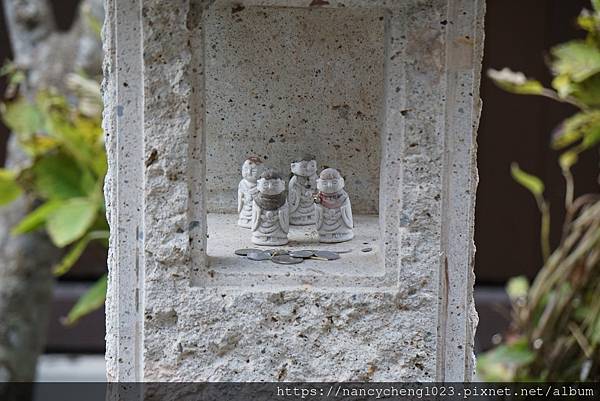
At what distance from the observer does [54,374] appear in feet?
14.8

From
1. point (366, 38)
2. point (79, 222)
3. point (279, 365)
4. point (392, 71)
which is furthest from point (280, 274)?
point (79, 222)

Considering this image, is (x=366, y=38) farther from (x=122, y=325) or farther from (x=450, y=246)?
(x=122, y=325)

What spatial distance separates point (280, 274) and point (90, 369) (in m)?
2.78

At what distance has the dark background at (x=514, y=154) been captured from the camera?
420 cm

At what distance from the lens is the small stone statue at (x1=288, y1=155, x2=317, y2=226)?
2326 mm

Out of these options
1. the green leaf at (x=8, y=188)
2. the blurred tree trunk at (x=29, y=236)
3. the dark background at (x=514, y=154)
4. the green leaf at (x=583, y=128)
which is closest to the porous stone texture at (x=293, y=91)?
the green leaf at (x=583, y=128)

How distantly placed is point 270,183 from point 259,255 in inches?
6.7

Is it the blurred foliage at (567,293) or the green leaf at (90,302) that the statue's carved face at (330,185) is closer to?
the blurred foliage at (567,293)

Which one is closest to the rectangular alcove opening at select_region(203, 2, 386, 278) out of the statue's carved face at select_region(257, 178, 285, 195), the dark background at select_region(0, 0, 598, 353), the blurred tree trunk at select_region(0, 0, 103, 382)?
the statue's carved face at select_region(257, 178, 285, 195)

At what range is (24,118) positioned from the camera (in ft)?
11.4

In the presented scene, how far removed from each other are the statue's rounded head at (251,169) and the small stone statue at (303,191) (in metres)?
0.09

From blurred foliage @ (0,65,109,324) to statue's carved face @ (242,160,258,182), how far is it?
3.49ft

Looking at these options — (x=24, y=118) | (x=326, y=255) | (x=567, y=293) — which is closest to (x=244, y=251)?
(x=326, y=255)

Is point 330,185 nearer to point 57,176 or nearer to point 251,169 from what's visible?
point 251,169
